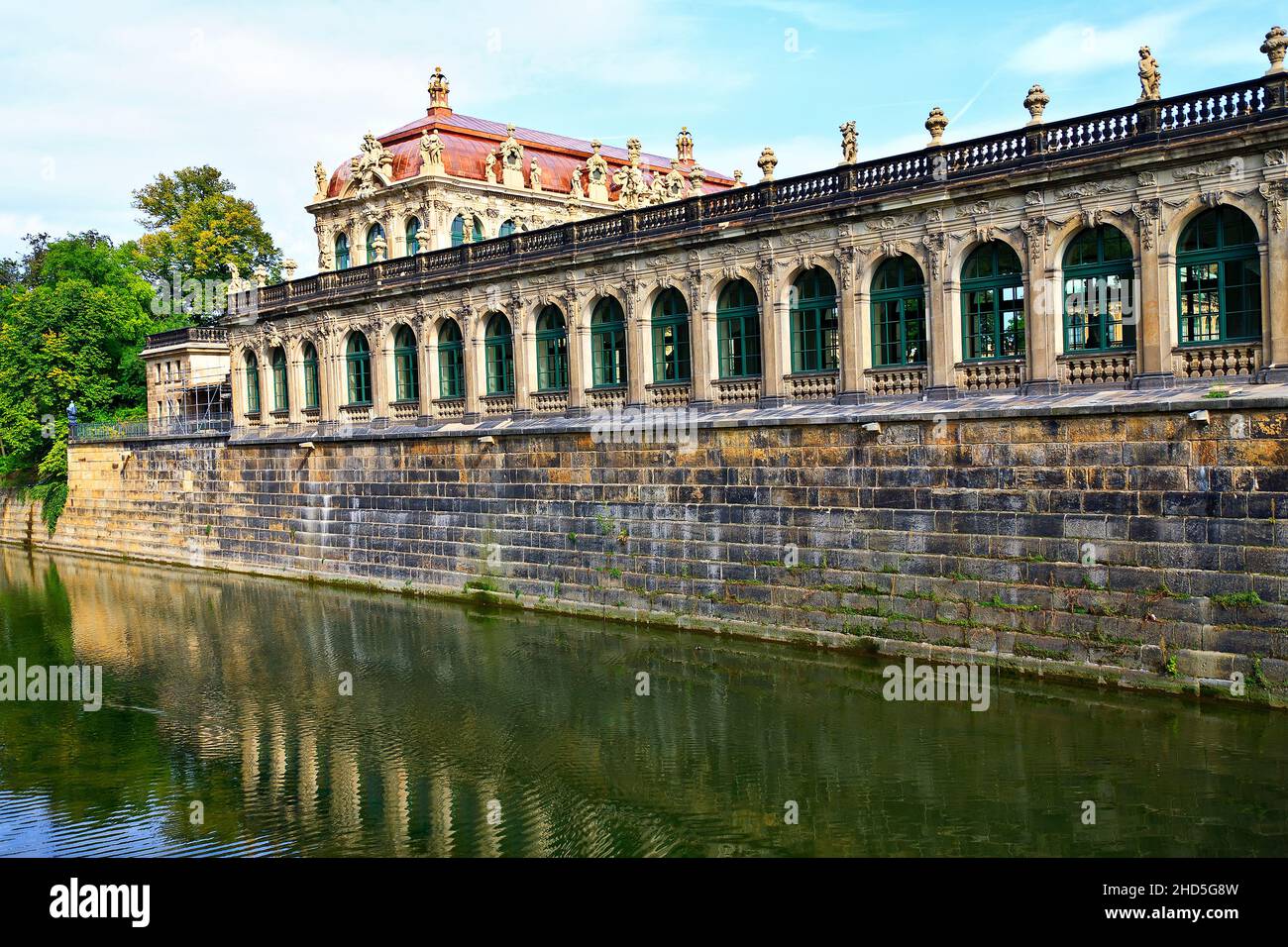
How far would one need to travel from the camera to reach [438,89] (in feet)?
128

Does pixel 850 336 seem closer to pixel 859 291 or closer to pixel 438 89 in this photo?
pixel 859 291

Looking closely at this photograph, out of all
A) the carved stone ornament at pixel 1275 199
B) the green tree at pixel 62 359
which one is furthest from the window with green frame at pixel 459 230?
the carved stone ornament at pixel 1275 199

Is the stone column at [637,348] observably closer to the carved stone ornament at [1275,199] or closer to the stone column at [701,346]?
the stone column at [701,346]

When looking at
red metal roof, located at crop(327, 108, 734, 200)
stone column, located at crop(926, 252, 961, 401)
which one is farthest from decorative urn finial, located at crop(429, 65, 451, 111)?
stone column, located at crop(926, 252, 961, 401)

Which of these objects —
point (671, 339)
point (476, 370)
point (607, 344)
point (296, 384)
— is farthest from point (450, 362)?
point (671, 339)

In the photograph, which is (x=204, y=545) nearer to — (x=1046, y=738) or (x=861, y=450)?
(x=861, y=450)

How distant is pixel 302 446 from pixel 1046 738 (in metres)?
22.7

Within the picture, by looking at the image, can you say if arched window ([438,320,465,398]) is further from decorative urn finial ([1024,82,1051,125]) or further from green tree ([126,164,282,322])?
green tree ([126,164,282,322])

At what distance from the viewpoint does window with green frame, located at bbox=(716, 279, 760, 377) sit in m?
22.0

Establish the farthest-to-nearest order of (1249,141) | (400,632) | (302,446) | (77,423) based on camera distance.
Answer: (77,423) < (302,446) < (400,632) < (1249,141)

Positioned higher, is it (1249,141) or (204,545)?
(1249,141)

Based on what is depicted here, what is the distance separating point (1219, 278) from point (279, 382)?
83.7 ft

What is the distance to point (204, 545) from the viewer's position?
35.7 meters

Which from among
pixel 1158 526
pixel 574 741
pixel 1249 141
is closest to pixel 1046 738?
pixel 1158 526
